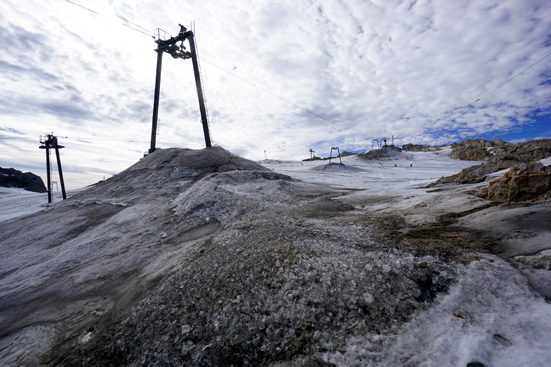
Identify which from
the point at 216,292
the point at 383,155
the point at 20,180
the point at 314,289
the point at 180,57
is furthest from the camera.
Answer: the point at 383,155

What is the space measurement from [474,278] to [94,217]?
12.3 metres

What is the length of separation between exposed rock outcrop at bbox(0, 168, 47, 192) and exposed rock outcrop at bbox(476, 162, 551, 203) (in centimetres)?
5871

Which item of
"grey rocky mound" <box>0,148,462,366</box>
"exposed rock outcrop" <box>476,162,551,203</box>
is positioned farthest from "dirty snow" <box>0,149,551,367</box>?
"exposed rock outcrop" <box>476,162,551,203</box>

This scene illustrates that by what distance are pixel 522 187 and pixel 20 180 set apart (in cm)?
6042

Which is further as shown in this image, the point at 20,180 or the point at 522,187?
the point at 20,180

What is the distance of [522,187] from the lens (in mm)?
5320

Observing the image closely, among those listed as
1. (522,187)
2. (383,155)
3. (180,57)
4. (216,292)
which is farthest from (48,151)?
(383,155)

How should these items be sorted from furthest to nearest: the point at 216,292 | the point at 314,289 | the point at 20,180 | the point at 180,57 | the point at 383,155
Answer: the point at 383,155 → the point at 20,180 → the point at 180,57 → the point at 216,292 → the point at 314,289

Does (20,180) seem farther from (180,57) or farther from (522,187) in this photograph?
(522,187)

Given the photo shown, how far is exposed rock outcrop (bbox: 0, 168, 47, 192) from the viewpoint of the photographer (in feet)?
128

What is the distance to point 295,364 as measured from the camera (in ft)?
7.39

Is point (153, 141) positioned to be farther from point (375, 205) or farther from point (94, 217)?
point (375, 205)

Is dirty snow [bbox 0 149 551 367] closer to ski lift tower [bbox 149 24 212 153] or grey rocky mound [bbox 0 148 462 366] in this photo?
grey rocky mound [bbox 0 148 462 366]

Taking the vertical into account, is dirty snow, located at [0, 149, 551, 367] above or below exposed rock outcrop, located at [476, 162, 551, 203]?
below
